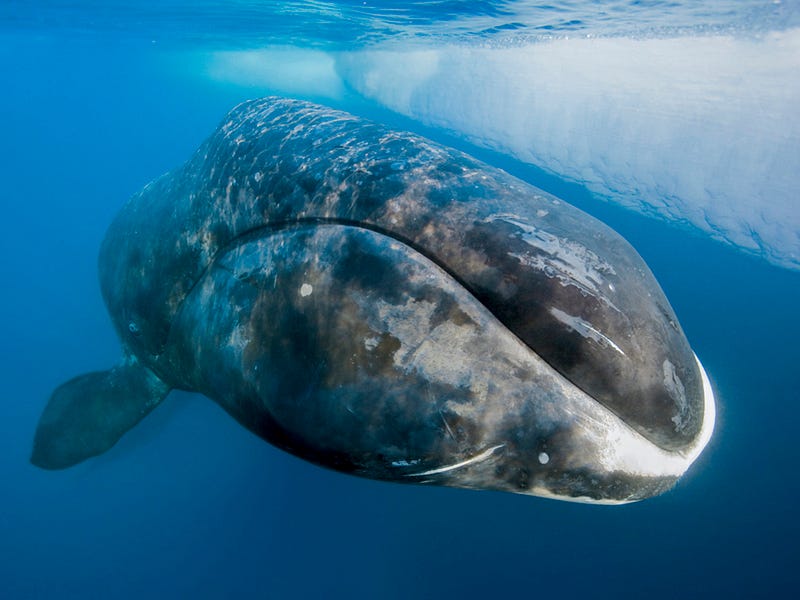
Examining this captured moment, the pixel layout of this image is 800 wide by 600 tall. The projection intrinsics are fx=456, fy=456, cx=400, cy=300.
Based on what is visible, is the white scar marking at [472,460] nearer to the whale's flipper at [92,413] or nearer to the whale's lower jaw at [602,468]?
the whale's lower jaw at [602,468]

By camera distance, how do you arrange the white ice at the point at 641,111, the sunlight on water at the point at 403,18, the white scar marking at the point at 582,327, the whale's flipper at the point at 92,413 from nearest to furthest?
the white scar marking at the point at 582,327, the whale's flipper at the point at 92,413, the sunlight on water at the point at 403,18, the white ice at the point at 641,111

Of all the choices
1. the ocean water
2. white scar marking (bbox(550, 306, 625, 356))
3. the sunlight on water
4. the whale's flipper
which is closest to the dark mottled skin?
white scar marking (bbox(550, 306, 625, 356))

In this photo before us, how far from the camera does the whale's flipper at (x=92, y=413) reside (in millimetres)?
6695

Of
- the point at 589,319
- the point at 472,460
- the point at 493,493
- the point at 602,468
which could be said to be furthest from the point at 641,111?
the point at 472,460

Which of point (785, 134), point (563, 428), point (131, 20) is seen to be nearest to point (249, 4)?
point (131, 20)

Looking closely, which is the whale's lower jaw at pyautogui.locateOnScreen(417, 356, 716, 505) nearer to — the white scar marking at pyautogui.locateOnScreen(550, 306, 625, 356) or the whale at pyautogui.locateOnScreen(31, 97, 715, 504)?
the whale at pyautogui.locateOnScreen(31, 97, 715, 504)

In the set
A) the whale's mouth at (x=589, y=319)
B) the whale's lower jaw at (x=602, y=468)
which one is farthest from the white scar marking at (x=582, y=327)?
the whale's lower jaw at (x=602, y=468)

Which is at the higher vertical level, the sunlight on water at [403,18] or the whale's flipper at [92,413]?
the sunlight on water at [403,18]

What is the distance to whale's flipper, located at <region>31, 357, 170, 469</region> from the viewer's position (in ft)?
22.0

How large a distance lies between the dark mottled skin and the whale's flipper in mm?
3973

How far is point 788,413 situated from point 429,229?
846 inches

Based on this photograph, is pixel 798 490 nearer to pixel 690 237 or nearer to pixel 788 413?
pixel 788 413

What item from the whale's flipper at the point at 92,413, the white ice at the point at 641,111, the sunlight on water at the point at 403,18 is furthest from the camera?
the white ice at the point at 641,111

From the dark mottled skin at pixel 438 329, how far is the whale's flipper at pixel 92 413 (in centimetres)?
397
